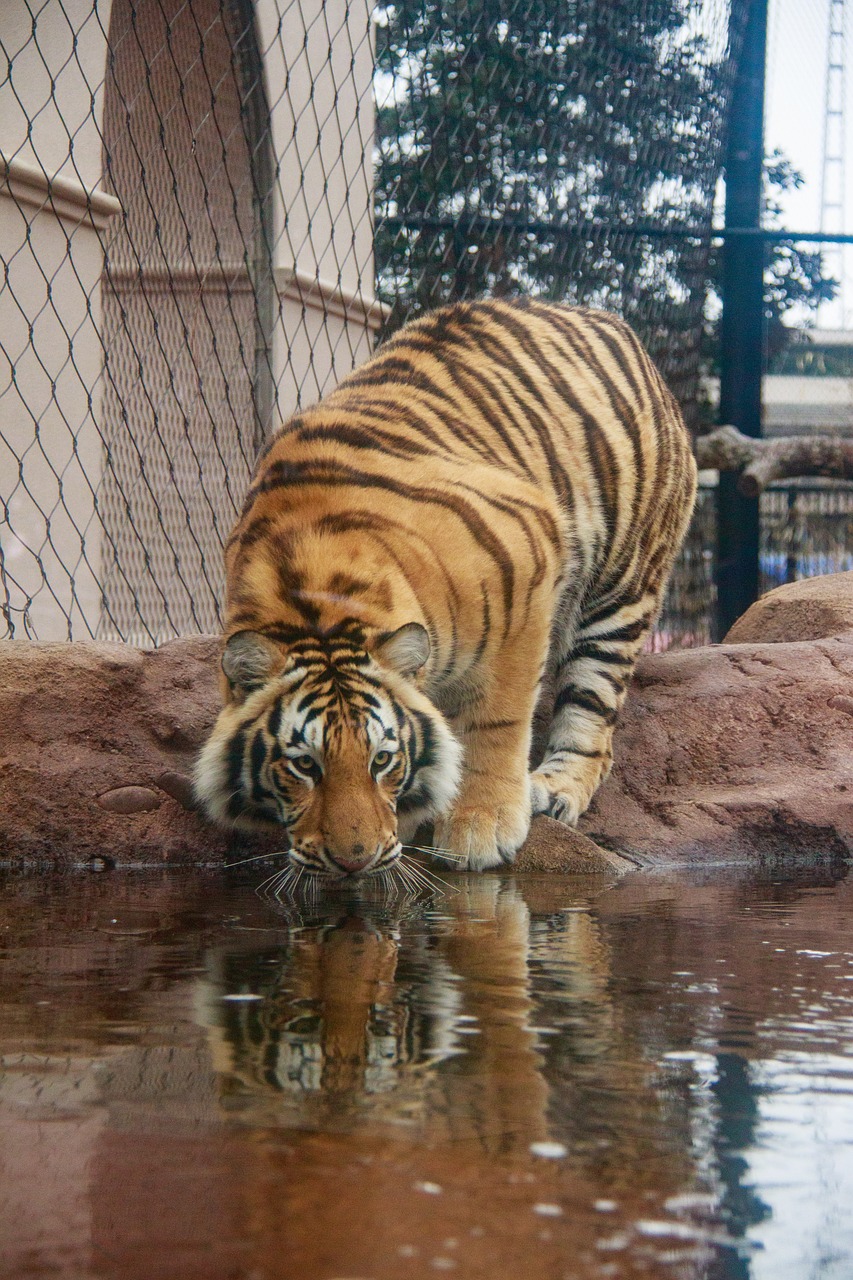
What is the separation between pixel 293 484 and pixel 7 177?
2412 millimetres

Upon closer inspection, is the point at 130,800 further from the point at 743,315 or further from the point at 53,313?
the point at 743,315

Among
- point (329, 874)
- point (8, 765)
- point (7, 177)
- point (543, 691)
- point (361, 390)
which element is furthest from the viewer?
point (7, 177)

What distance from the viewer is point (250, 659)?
9.04 feet

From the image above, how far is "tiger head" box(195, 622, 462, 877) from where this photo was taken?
2551 mm

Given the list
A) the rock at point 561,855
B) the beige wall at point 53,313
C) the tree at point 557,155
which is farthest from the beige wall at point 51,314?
the rock at point 561,855

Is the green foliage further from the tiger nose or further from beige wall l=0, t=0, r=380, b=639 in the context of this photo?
the tiger nose

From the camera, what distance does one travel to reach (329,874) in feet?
8.41

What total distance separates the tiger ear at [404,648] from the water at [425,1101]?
0.57 metres

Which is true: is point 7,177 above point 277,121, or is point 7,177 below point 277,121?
below

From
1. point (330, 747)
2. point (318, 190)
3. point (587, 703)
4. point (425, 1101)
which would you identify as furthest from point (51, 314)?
point (425, 1101)

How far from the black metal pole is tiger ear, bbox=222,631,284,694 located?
3.88m

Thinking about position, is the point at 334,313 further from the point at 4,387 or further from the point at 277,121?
the point at 4,387

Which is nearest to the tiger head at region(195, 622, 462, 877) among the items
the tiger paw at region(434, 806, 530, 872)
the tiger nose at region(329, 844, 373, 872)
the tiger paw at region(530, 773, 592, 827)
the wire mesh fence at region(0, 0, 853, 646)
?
the tiger nose at region(329, 844, 373, 872)

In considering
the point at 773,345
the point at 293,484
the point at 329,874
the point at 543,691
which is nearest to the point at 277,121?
the point at 773,345
